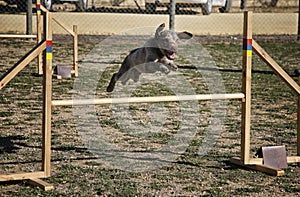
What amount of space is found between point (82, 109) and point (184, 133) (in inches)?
72.6

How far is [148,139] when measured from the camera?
7.79 metres

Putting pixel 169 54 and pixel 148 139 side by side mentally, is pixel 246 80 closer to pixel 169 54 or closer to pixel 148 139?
pixel 169 54

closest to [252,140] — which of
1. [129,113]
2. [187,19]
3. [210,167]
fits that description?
[210,167]

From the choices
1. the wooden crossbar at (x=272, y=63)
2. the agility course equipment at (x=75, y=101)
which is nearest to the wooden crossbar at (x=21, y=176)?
the agility course equipment at (x=75, y=101)

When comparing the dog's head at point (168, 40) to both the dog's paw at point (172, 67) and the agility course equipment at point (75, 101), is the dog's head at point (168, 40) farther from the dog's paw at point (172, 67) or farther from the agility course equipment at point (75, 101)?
the agility course equipment at point (75, 101)

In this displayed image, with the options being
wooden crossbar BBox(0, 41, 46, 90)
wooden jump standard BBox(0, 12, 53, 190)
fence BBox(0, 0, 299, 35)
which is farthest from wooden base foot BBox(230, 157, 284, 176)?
fence BBox(0, 0, 299, 35)

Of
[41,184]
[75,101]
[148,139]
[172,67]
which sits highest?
[172,67]

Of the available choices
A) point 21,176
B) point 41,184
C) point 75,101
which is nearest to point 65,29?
point 75,101

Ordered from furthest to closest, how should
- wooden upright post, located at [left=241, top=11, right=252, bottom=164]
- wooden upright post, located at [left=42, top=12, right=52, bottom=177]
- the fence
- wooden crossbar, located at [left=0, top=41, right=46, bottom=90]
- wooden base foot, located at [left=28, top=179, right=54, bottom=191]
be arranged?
1. the fence
2. wooden upright post, located at [left=241, top=11, right=252, bottom=164]
3. wooden upright post, located at [left=42, top=12, right=52, bottom=177]
4. wooden crossbar, located at [left=0, top=41, right=46, bottom=90]
5. wooden base foot, located at [left=28, top=179, right=54, bottom=191]

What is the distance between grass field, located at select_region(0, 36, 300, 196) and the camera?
234 inches

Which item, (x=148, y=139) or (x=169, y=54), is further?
(x=148, y=139)

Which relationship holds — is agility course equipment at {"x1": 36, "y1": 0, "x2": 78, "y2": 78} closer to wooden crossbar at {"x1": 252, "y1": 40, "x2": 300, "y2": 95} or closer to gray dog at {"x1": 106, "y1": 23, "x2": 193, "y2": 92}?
gray dog at {"x1": 106, "y1": 23, "x2": 193, "y2": 92}

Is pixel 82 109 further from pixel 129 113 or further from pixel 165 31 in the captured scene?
pixel 165 31

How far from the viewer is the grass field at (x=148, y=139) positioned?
5.95 m
